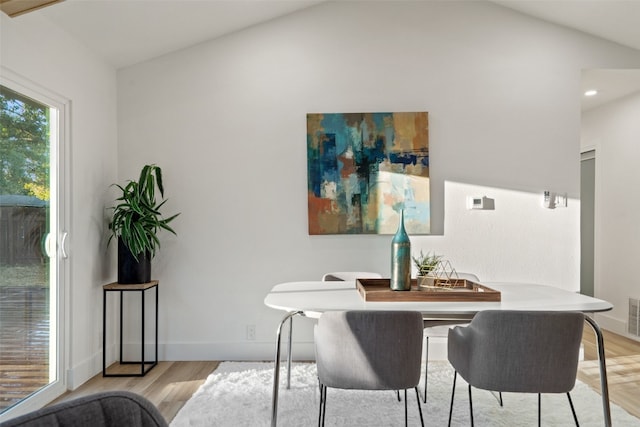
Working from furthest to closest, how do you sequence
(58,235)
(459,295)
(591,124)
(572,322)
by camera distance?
(591,124)
(58,235)
(459,295)
(572,322)

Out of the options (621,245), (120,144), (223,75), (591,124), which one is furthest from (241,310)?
(591,124)

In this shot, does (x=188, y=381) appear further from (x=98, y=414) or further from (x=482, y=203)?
(x=482, y=203)

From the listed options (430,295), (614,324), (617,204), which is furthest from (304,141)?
(614,324)

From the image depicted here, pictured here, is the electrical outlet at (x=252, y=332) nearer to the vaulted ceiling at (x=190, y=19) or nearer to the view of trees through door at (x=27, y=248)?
the view of trees through door at (x=27, y=248)

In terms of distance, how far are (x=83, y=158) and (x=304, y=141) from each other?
1.59 metres

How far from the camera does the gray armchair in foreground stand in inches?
30.2

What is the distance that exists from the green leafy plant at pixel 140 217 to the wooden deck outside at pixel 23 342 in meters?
0.61

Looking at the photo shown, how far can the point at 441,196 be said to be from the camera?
11.5ft

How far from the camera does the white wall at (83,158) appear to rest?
2.65 meters

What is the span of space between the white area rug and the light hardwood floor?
116mm

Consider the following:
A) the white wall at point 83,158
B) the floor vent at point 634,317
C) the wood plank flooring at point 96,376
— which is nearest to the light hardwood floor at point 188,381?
the wood plank flooring at point 96,376

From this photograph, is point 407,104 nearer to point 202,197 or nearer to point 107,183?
point 202,197

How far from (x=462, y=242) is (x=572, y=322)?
181 cm

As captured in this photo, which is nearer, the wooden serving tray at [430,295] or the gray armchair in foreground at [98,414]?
the gray armchair in foreground at [98,414]
